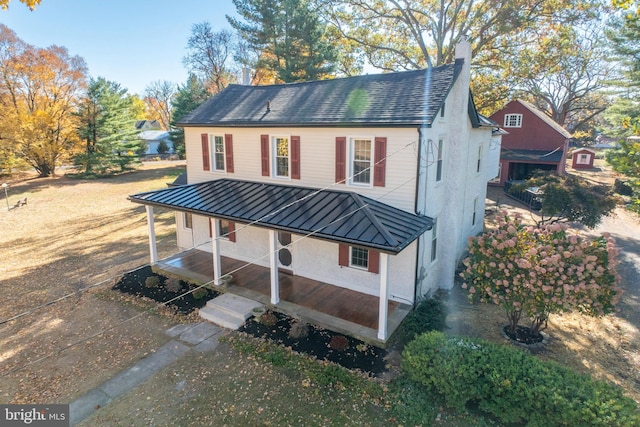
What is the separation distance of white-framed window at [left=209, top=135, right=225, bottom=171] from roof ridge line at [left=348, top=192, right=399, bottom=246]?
666cm

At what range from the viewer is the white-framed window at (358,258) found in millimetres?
11953

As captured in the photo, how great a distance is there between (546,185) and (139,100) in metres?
82.5

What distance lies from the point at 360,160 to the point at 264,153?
404cm

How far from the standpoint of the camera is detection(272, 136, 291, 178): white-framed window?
1341 cm

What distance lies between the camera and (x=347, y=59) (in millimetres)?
31391

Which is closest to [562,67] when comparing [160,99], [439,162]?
[439,162]

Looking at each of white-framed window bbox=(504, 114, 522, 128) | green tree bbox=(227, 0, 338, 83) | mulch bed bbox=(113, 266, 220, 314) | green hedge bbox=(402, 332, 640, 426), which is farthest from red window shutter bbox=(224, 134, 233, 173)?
white-framed window bbox=(504, 114, 522, 128)

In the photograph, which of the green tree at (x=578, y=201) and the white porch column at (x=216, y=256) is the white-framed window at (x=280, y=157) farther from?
the green tree at (x=578, y=201)

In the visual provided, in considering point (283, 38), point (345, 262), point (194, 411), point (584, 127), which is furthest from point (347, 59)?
point (584, 127)

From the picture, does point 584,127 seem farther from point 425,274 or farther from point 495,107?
point 425,274

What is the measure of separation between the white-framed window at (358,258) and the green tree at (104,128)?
36.1 meters

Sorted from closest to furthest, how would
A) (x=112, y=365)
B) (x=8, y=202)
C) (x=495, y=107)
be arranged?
(x=112, y=365), (x=8, y=202), (x=495, y=107)

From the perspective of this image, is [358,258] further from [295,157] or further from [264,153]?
[264,153]

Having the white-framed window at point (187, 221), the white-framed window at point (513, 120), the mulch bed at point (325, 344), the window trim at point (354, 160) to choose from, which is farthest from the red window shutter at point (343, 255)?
the white-framed window at point (513, 120)
